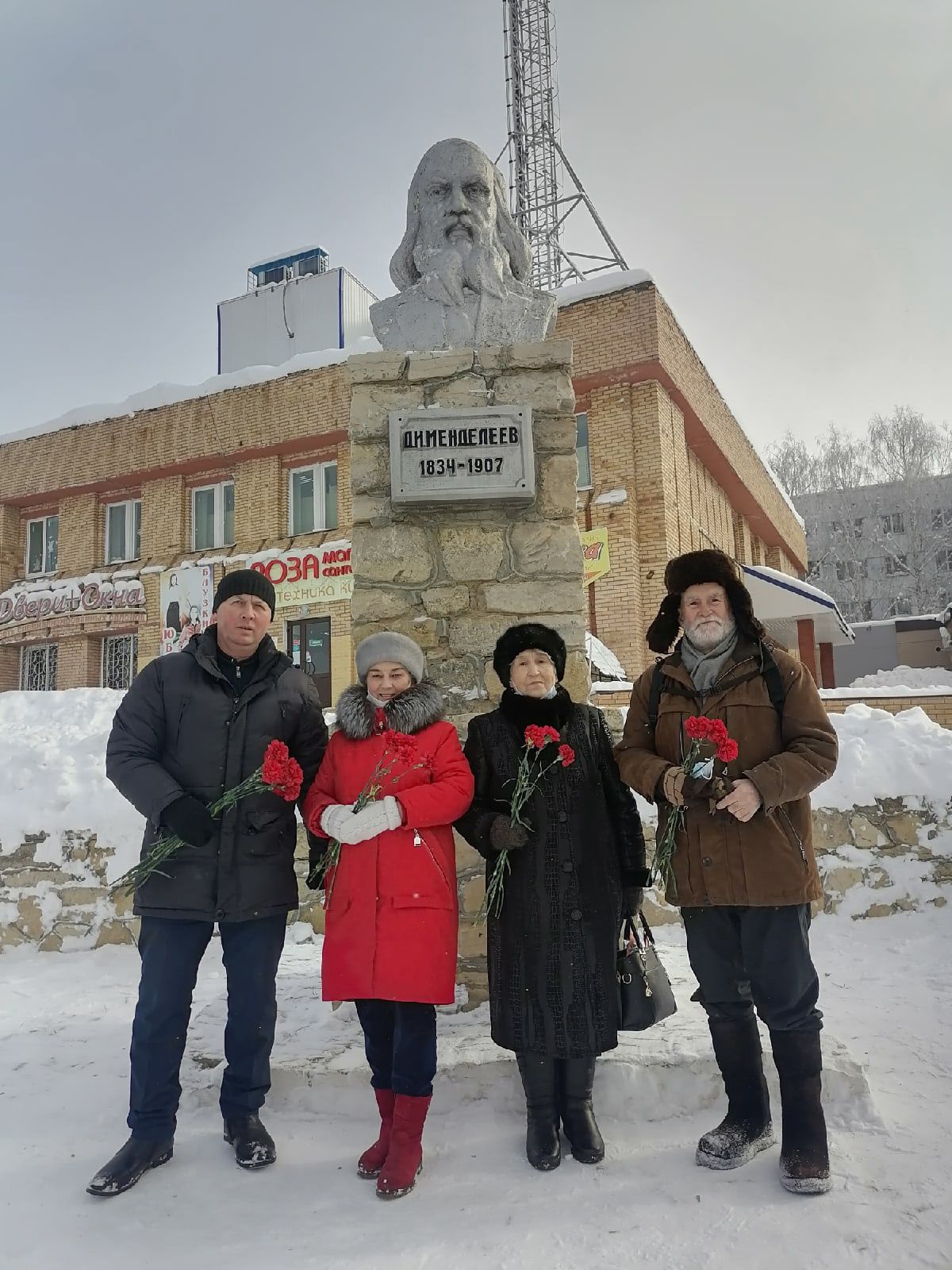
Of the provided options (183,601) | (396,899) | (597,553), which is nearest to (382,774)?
(396,899)

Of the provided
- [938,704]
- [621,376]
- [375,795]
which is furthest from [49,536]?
[375,795]

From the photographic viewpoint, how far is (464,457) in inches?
145

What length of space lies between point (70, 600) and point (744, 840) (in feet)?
58.7

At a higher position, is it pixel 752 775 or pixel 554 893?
pixel 752 775

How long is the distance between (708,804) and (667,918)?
309cm

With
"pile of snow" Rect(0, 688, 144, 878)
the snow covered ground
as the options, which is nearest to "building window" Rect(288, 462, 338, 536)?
"pile of snow" Rect(0, 688, 144, 878)

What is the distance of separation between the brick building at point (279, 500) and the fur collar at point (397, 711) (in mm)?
10187

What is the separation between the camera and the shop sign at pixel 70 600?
17094 millimetres

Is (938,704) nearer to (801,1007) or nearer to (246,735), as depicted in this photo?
(801,1007)

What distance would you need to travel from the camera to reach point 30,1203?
95.8 inches

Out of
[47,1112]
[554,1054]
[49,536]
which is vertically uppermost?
[49,536]

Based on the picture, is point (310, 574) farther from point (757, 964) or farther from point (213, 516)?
point (757, 964)

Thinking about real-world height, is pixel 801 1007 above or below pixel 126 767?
below

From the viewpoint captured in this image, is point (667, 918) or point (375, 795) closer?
point (375, 795)
